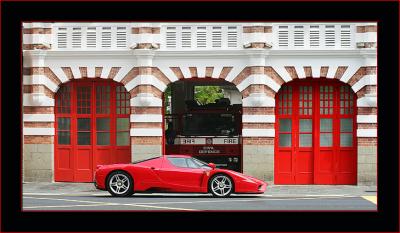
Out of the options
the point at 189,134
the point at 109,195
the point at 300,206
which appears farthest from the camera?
the point at 189,134

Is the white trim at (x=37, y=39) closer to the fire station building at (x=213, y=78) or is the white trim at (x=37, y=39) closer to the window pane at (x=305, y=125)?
the fire station building at (x=213, y=78)

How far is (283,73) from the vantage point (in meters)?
25.0

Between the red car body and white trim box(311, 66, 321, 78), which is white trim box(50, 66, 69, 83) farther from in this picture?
white trim box(311, 66, 321, 78)

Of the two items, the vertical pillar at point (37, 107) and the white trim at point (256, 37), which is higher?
the white trim at point (256, 37)

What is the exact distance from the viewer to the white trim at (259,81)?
24844 mm

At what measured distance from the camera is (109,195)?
71.4 ft

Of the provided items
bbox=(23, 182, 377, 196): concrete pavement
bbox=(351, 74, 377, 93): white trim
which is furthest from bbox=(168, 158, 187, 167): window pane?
bbox=(351, 74, 377, 93): white trim

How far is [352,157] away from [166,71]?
7178mm

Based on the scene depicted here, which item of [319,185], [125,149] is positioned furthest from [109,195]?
[319,185]

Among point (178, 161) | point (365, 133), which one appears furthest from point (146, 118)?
point (365, 133)

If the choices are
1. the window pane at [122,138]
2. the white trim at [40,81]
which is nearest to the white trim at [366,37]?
the window pane at [122,138]

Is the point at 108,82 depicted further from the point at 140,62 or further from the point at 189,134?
the point at 189,134

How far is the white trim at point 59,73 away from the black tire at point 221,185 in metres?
7.81

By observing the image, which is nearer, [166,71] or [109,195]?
[109,195]
